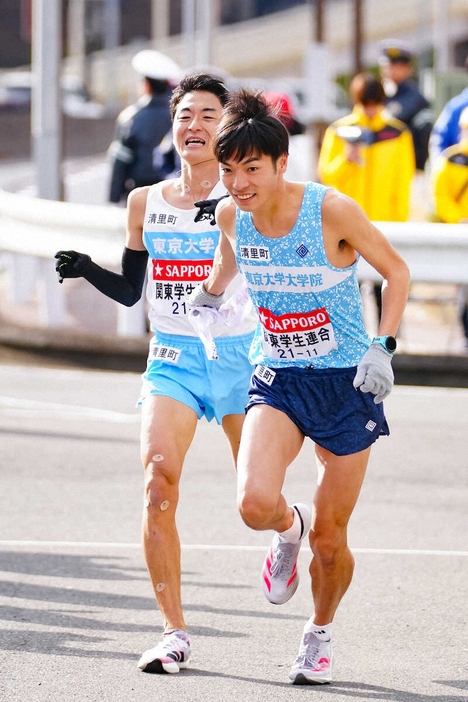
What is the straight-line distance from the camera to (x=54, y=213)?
485 inches

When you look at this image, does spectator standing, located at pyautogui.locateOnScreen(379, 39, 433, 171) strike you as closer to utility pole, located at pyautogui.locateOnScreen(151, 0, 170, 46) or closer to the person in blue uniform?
the person in blue uniform

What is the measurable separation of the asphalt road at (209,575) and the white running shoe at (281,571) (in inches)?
8.1

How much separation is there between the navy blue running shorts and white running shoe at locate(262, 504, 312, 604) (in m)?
0.49

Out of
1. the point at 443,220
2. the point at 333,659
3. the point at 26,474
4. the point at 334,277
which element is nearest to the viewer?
the point at 334,277

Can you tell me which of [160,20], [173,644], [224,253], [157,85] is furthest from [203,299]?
[160,20]

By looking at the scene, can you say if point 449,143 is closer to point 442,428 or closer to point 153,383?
point 442,428

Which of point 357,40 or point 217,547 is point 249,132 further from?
point 357,40

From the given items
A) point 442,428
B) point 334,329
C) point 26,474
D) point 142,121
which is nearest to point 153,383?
point 334,329

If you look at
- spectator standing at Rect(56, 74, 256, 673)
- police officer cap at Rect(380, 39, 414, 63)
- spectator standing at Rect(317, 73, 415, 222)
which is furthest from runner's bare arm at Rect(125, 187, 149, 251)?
police officer cap at Rect(380, 39, 414, 63)

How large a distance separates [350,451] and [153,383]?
856 mm

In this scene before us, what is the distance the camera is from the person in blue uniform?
189 inches

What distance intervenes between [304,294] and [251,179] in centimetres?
44

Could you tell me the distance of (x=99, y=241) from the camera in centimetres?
1201

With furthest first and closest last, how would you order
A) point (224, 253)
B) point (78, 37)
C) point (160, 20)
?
point (160, 20)
point (78, 37)
point (224, 253)
